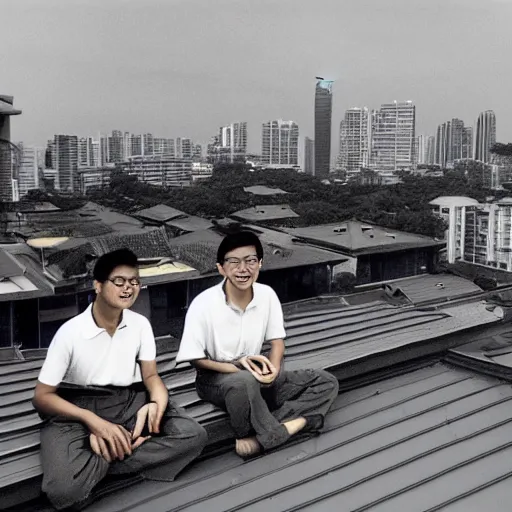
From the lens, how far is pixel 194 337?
6.10 feet

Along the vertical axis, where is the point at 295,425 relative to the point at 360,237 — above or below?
below

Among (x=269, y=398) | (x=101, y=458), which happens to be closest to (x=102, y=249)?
(x=269, y=398)

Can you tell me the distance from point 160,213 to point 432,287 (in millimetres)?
1461

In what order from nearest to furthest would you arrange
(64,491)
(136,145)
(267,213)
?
(64,491) → (136,145) → (267,213)

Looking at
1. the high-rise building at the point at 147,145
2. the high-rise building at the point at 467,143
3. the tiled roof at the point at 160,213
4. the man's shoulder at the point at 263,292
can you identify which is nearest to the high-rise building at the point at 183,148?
the high-rise building at the point at 147,145

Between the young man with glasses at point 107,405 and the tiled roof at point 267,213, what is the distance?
1168mm

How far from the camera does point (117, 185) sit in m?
2.51

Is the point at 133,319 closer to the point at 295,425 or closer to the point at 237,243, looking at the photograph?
the point at 237,243

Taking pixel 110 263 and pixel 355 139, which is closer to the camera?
A: pixel 110 263

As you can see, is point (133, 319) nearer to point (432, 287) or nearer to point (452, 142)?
point (432, 287)

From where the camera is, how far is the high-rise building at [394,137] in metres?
3.32

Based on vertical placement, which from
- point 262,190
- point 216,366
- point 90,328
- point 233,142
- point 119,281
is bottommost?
point 216,366

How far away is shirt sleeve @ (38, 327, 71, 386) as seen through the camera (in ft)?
5.23

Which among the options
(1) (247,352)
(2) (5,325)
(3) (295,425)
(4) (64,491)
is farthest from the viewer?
(2) (5,325)
